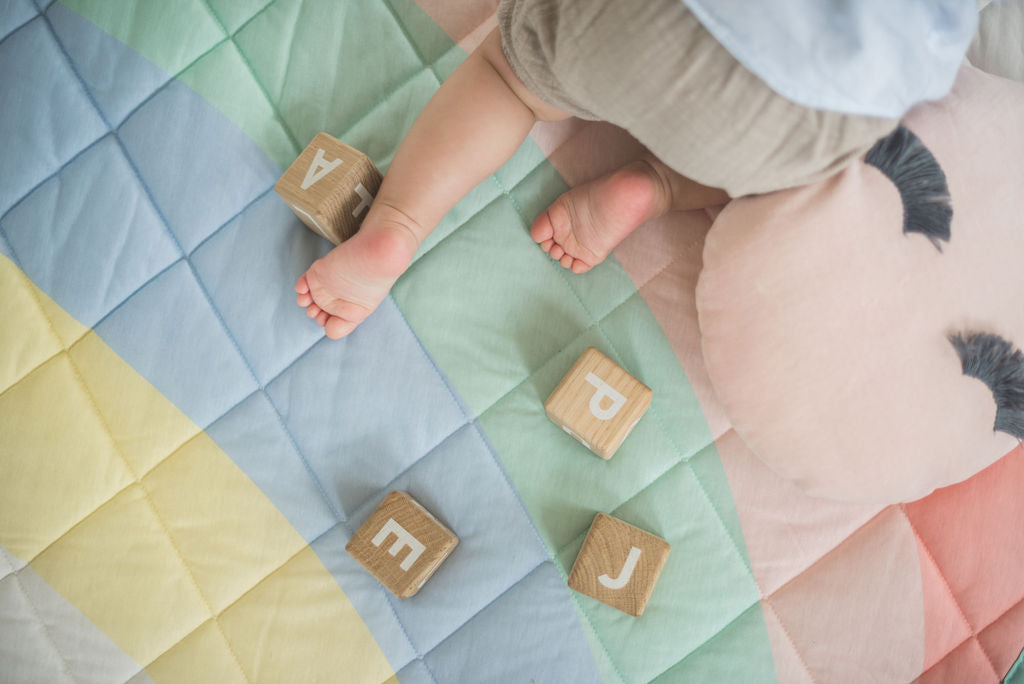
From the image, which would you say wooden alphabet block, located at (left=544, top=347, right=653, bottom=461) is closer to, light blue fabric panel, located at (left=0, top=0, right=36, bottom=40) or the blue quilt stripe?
the blue quilt stripe

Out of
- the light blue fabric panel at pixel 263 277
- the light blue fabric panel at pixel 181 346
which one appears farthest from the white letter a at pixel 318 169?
the light blue fabric panel at pixel 181 346

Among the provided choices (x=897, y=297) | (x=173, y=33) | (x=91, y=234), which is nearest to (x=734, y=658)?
(x=897, y=297)

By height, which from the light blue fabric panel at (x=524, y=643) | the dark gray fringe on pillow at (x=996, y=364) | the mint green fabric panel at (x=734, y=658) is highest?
the dark gray fringe on pillow at (x=996, y=364)

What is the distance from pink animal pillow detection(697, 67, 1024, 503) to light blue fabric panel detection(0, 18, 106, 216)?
0.89m

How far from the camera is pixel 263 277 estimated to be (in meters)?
0.85

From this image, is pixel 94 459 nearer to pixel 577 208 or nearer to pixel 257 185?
pixel 257 185

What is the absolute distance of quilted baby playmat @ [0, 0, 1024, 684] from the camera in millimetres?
788

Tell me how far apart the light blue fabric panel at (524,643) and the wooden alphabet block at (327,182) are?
20.0 inches

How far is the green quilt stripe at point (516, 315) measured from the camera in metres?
0.79

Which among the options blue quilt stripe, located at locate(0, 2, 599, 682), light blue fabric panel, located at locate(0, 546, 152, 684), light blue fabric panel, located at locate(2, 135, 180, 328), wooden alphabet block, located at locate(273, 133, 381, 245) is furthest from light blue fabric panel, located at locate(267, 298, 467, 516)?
light blue fabric panel, located at locate(0, 546, 152, 684)

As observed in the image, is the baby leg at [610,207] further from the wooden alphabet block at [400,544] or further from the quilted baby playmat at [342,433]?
the wooden alphabet block at [400,544]

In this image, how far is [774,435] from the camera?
0.73 metres

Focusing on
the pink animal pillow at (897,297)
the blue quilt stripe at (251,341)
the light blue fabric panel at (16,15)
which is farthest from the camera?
the light blue fabric panel at (16,15)

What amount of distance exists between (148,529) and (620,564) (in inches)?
23.7
